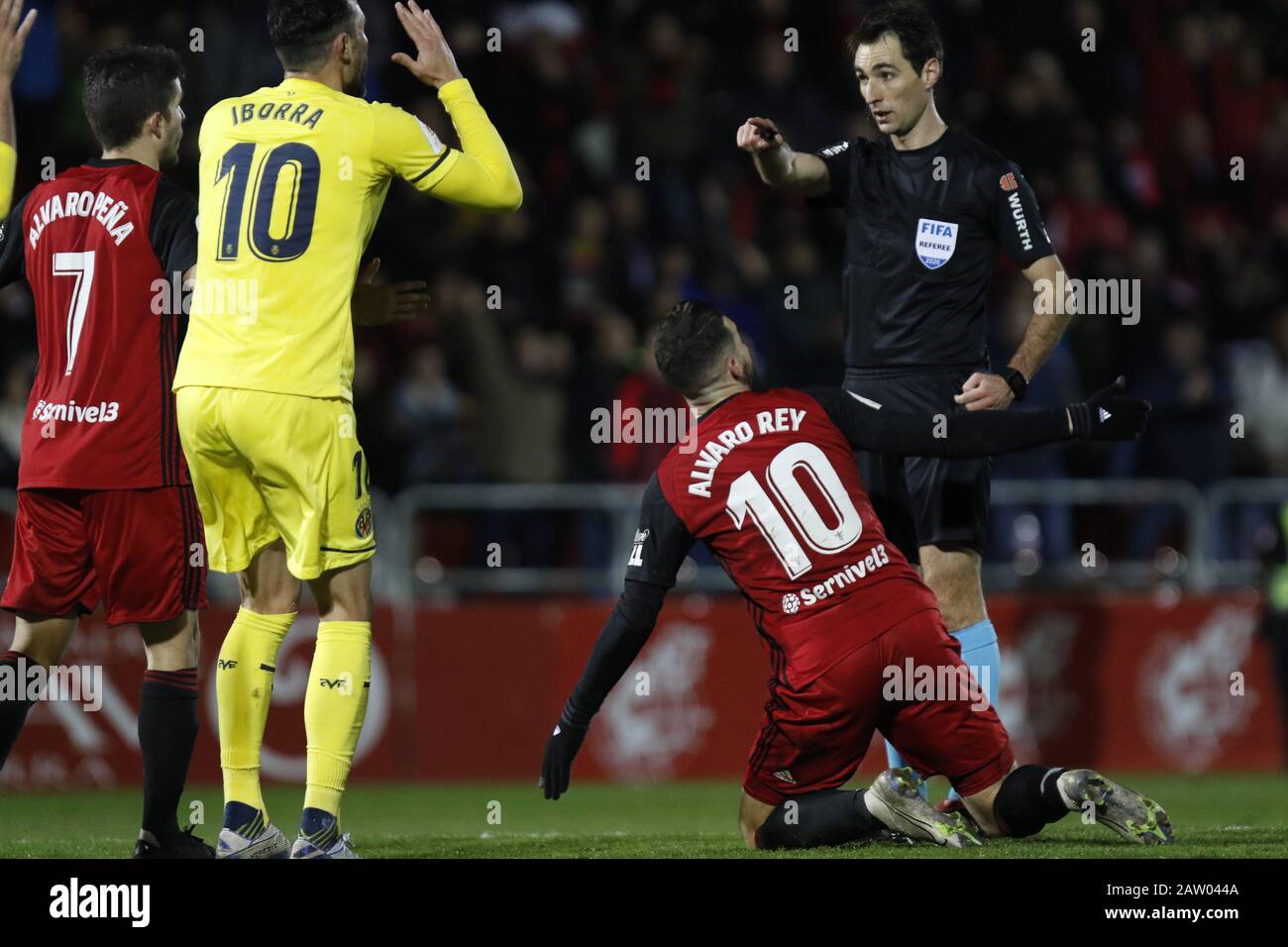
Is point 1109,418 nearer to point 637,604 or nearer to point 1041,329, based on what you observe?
Answer: point 1041,329

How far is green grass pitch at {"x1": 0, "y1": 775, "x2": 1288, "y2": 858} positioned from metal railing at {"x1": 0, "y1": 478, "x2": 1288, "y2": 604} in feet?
4.00

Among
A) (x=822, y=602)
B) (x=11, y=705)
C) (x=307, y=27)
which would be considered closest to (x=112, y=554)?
(x=11, y=705)

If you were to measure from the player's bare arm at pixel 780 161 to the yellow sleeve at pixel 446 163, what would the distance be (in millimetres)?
1122

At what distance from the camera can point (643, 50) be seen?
50.0 ft

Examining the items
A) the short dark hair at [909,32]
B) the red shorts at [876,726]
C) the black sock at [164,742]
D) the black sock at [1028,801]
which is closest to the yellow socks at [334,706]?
the black sock at [164,742]

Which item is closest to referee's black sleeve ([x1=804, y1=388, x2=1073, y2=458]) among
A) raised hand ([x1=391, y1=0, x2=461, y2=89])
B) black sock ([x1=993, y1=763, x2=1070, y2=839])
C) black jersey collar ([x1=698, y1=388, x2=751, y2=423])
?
black jersey collar ([x1=698, y1=388, x2=751, y2=423])

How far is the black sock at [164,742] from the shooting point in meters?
5.92

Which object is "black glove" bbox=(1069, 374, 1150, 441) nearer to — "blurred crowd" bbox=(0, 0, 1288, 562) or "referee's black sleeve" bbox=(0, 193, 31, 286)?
"referee's black sleeve" bbox=(0, 193, 31, 286)

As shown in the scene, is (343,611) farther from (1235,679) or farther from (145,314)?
(1235,679)

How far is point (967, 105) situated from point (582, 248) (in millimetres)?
3612

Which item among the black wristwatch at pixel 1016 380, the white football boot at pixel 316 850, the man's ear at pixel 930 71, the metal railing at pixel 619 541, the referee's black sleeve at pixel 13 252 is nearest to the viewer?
the white football boot at pixel 316 850

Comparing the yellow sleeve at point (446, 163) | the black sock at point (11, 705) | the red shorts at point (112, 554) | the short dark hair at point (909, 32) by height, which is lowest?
the black sock at point (11, 705)

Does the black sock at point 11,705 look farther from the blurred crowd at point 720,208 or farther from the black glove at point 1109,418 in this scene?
the blurred crowd at point 720,208

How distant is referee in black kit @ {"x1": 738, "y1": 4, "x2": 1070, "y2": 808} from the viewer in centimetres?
688
